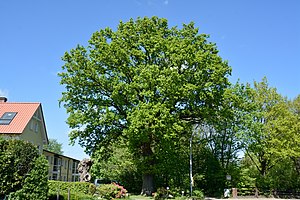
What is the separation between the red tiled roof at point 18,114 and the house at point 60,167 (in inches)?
464

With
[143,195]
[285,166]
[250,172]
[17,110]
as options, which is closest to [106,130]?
[143,195]

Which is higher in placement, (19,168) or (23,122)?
(23,122)

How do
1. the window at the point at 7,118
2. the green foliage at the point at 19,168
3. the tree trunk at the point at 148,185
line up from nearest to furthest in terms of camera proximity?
the green foliage at the point at 19,168
the tree trunk at the point at 148,185
the window at the point at 7,118

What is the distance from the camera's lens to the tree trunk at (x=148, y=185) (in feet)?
104

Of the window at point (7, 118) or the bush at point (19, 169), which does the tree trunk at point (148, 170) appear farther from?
the bush at point (19, 169)

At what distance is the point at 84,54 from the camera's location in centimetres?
3183

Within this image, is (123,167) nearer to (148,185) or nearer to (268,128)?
(148,185)

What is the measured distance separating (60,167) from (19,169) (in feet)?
122

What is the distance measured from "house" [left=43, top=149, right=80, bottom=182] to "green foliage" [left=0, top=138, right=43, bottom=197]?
27969 mm

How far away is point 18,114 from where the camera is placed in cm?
3484

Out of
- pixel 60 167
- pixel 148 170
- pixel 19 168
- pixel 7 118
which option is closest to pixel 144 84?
pixel 148 170

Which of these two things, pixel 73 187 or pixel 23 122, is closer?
pixel 73 187

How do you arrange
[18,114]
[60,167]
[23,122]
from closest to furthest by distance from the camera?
[23,122] < [18,114] < [60,167]

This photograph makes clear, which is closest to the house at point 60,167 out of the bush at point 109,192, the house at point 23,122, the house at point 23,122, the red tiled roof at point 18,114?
the house at point 23,122
